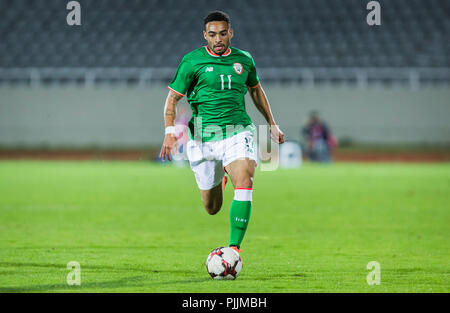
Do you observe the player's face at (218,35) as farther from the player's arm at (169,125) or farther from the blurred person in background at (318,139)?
the blurred person in background at (318,139)

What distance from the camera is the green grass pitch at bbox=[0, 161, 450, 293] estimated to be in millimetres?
6113

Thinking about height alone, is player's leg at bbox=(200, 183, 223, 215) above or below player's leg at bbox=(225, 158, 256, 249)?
above

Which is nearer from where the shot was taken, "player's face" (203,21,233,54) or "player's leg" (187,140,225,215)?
"player's face" (203,21,233,54)

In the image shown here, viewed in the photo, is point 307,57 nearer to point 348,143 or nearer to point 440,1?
point 348,143

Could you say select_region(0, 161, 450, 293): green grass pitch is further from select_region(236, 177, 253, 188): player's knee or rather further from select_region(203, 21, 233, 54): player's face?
select_region(203, 21, 233, 54): player's face

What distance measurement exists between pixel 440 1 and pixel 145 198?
23509 mm

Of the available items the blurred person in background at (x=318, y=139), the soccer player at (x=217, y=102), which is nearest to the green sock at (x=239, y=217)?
the soccer player at (x=217, y=102)

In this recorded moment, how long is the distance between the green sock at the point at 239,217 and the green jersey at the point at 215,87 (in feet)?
2.45

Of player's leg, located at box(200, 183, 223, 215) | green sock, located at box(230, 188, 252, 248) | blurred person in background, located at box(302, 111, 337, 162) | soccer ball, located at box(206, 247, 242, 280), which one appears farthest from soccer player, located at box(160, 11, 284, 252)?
blurred person in background, located at box(302, 111, 337, 162)

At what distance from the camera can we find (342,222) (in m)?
10.9

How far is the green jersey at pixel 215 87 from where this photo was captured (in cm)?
709

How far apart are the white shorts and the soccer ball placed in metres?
1.08

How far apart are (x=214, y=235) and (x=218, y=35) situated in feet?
10.7
